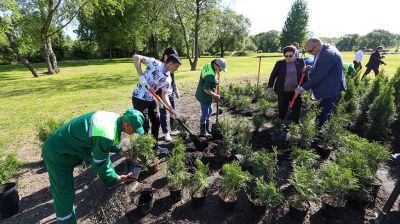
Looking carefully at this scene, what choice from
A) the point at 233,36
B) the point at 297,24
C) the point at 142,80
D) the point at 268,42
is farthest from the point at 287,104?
the point at 268,42

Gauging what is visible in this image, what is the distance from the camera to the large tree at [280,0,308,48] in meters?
58.8

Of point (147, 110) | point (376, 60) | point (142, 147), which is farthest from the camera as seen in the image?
point (376, 60)

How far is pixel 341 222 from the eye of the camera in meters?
3.46

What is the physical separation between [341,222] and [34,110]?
35.2 ft

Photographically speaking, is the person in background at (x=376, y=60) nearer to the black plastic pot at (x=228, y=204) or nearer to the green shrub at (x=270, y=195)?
the green shrub at (x=270, y=195)

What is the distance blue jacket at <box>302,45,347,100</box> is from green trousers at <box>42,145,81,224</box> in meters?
4.58

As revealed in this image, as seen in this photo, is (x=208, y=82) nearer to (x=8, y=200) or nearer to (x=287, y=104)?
(x=287, y=104)

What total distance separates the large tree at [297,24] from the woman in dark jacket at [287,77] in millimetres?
58352

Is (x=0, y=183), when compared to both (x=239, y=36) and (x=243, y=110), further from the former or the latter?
(x=239, y=36)

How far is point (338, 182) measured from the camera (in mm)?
3270

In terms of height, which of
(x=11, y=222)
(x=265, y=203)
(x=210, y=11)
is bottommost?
(x=11, y=222)

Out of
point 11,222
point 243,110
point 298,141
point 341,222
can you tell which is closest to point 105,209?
point 11,222

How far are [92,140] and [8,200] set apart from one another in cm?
232

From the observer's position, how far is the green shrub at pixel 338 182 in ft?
10.7
